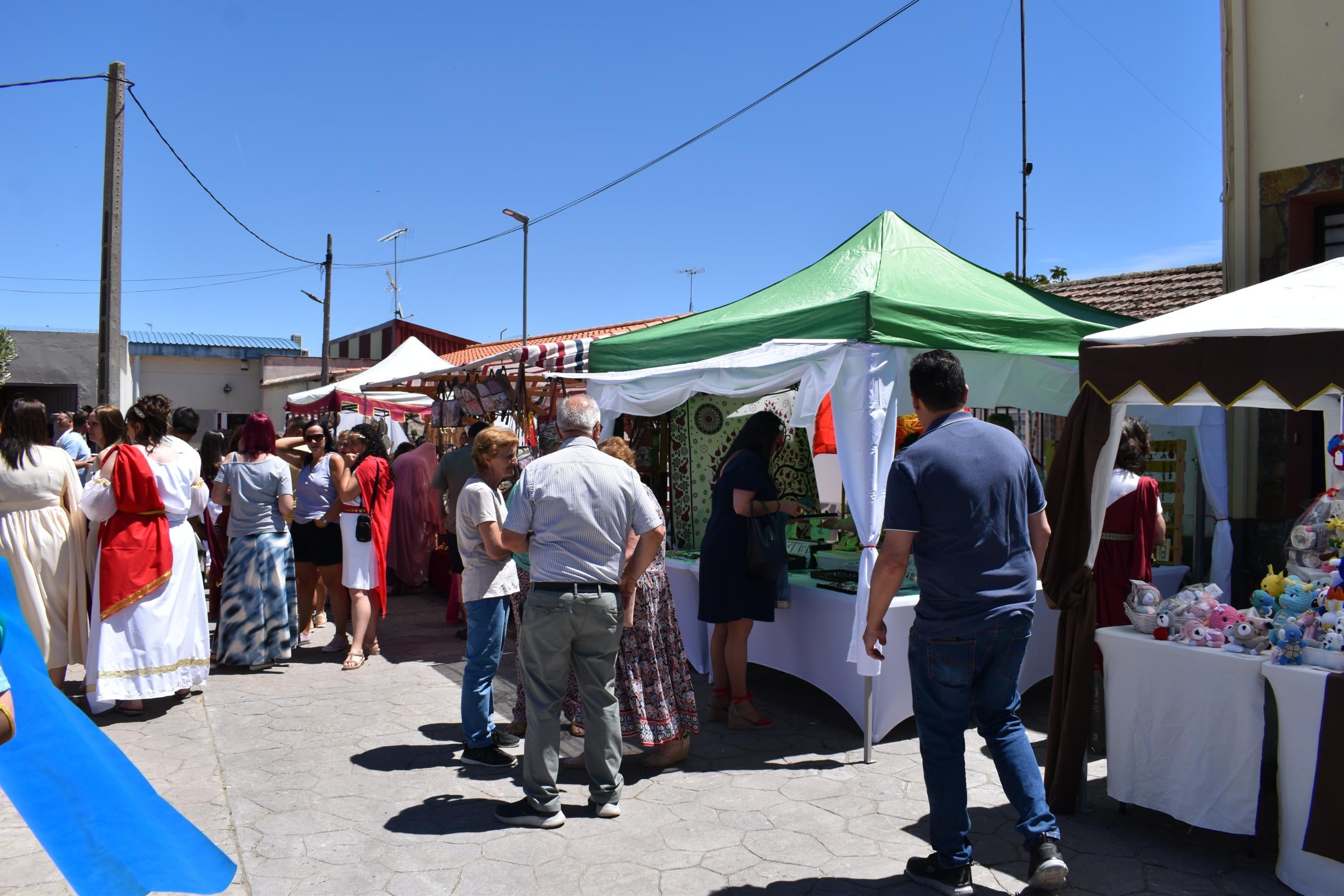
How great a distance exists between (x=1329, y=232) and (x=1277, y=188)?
454 millimetres

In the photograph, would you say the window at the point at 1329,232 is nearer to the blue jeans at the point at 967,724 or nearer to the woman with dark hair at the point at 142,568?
the blue jeans at the point at 967,724

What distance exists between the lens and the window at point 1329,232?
21.7ft

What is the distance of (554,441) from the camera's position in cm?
481

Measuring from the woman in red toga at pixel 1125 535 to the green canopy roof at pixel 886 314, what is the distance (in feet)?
3.11

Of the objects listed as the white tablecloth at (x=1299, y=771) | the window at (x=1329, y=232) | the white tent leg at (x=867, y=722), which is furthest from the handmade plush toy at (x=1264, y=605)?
the window at (x=1329, y=232)

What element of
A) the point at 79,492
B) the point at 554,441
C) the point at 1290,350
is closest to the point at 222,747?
the point at 79,492

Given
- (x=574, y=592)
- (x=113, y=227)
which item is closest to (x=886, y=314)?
(x=574, y=592)

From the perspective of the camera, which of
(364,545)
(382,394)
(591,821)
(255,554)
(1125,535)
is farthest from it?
(382,394)

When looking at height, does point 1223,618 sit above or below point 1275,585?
below

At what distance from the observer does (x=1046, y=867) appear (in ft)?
10.1

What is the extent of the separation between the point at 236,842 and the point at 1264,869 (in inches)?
149

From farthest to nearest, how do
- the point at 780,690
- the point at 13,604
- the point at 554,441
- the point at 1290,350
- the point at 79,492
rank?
1. the point at 780,690
2. the point at 79,492
3. the point at 554,441
4. the point at 1290,350
5. the point at 13,604

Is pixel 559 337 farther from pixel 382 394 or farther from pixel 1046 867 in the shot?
pixel 1046 867

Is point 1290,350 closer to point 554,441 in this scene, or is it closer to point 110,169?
point 554,441
